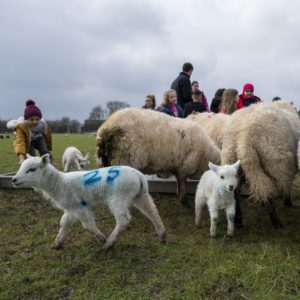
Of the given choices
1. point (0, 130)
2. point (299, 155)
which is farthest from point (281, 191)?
point (0, 130)

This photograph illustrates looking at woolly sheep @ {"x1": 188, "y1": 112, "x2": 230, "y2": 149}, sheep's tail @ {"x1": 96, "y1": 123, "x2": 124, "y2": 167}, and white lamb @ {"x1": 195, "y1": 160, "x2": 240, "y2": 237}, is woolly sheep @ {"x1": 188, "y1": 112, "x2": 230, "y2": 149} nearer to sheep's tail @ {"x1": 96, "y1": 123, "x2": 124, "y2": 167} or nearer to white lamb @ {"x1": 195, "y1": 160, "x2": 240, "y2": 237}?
white lamb @ {"x1": 195, "y1": 160, "x2": 240, "y2": 237}

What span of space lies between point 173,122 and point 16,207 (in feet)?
9.37

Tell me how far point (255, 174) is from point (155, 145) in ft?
5.38

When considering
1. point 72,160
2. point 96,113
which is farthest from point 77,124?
point 72,160

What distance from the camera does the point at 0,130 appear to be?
5541 centimetres

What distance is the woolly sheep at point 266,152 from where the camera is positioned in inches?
176

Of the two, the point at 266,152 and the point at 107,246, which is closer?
the point at 107,246

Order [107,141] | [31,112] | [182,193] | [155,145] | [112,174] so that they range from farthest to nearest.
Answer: [31,112] < [182,193] < [155,145] < [107,141] < [112,174]

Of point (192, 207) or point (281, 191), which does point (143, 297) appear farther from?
point (192, 207)

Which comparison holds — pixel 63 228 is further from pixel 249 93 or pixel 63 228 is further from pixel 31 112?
pixel 249 93

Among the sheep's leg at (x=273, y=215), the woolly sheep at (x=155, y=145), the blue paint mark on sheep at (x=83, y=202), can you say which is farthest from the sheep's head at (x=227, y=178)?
the blue paint mark on sheep at (x=83, y=202)

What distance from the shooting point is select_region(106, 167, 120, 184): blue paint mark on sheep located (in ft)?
13.3

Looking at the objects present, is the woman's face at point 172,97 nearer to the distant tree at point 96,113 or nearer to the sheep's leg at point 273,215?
the sheep's leg at point 273,215

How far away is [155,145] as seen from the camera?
556 centimetres
